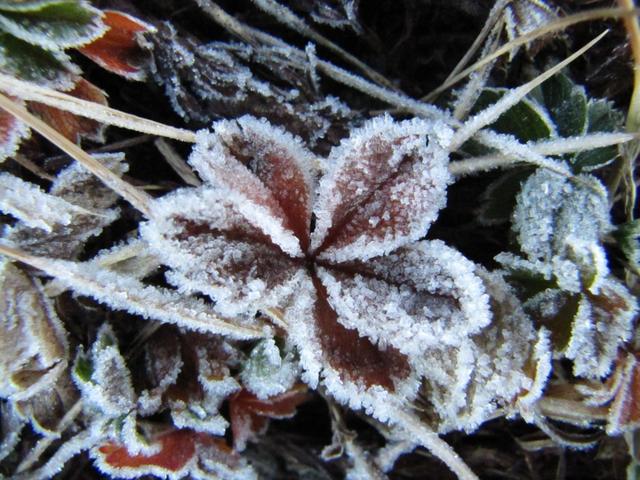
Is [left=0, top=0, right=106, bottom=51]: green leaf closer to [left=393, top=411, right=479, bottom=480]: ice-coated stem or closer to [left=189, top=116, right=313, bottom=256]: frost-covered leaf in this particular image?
[left=189, top=116, right=313, bottom=256]: frost-covered leaf

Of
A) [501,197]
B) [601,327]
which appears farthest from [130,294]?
[601,327]

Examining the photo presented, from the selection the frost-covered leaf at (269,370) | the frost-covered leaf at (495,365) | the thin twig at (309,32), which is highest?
the thin twig at (309,32)

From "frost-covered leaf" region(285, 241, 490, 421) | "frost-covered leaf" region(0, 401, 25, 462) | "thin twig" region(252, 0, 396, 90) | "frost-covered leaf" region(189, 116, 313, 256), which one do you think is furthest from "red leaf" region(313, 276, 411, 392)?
"frost-covered leaf" region(0, 401, 25, 462)

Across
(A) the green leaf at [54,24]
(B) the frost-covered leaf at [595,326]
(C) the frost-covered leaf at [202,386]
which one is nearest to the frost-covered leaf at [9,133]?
(A) the green leaf at [54,24]

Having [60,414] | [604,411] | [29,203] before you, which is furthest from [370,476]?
[29,203]

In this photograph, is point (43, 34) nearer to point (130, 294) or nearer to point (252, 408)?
point (130, 294)

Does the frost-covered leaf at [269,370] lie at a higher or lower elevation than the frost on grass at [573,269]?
lower

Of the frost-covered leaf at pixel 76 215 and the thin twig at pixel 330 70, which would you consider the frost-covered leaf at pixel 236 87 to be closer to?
the thin twig at pixel 330 70
